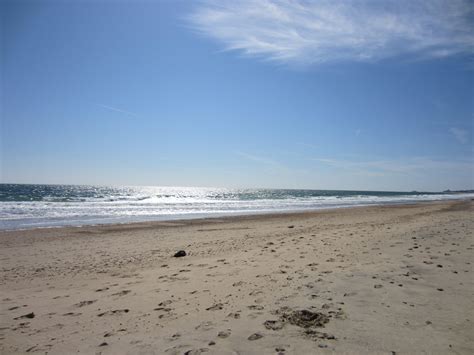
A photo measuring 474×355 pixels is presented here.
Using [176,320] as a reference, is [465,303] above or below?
above

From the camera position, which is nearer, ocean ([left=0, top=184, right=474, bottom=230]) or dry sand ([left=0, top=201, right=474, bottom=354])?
dry sand ([left=0, top=201, right=474, bottom=354])

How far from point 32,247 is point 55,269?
4.33m

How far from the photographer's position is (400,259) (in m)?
6.91

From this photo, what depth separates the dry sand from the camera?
3598 millimetres

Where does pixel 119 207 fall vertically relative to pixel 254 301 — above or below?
below

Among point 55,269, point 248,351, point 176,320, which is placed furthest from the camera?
point 55,269

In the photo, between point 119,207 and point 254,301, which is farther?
point 119,207

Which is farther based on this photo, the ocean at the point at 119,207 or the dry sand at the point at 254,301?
the ocean at the point at 119,207

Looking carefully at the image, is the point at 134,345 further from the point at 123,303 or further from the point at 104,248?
the point at 104,248

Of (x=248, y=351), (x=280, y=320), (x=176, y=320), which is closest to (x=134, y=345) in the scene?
(x=176, y=320)

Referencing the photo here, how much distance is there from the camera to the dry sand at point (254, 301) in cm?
360

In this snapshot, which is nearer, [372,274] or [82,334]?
[82,334]

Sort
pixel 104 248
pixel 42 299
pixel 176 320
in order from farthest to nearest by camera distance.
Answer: pixel 104 248, pixel 42 299, pixel 176 320

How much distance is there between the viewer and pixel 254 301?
4.84m
